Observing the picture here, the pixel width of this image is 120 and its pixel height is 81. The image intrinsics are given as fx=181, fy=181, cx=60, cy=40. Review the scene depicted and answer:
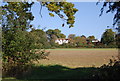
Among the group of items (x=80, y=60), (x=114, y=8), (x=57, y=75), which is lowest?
(x=80, y=60)

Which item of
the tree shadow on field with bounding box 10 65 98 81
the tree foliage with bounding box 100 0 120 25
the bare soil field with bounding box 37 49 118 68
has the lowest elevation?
the bare soil field with bounding box 37 49 118 68

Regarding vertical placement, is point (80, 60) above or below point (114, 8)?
below

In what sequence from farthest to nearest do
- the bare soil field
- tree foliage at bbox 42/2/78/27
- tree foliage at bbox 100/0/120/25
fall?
the bare soil field, tree foliage at bbox 42/2/78/27, tree foliage at bbox 100/0/120/25

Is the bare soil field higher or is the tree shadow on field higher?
the tree shadow on field

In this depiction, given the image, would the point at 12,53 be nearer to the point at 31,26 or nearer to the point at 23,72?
the point at 23,72

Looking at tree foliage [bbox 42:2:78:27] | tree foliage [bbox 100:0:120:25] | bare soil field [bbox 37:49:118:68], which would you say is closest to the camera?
tree foliage [bbox 100:0:120:25]

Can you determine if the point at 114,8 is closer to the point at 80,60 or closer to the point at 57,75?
→ the point at 57,75

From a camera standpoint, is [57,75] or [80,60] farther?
[80,60]

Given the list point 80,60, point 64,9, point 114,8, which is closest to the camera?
point 114,8

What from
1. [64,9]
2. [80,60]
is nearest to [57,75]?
[64,9]

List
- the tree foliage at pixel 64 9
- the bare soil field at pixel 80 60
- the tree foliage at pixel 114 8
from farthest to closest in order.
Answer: the bare soil field at pixel 80 60
the tree foliage at pixel 64 9
the tree foliage at pixel 114 8

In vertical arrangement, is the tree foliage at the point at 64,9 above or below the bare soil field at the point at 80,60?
above

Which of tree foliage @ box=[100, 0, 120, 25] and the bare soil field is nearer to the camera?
tree foliage @ box=[100, 0, 120, 25]

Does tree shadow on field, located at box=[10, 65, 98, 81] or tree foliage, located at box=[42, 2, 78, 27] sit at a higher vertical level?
tree foliage, located at box=[42, 2, 78, 27]
